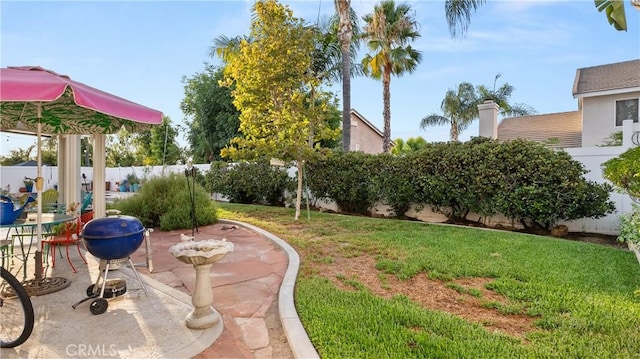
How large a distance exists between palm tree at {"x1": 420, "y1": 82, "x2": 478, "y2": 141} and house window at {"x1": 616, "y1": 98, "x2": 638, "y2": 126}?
9.82 meters

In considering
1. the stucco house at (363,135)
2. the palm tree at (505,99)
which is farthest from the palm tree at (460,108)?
the stucco house at (363,135)

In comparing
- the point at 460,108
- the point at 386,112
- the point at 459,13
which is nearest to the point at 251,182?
the point at 386,112

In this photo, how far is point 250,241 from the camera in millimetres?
6645

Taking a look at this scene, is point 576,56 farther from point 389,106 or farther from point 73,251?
point 73,251

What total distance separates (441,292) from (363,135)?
71.9 feet

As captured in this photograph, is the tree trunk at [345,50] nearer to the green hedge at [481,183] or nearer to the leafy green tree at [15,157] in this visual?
the green hedge at [481,183]

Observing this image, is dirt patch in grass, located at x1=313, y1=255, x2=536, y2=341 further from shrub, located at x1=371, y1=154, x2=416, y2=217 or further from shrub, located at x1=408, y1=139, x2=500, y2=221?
shrub, located at x1=371, y1=154, x2=416, y2=217

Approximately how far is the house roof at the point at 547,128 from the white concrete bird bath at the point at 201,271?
51.9 feet

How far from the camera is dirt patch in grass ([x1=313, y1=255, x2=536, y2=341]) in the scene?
124 inches

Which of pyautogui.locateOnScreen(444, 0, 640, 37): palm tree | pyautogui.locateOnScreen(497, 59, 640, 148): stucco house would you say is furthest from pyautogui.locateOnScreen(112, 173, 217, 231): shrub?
pyautogui.locateOnScreen(497, 59, 640, 148): stucco house

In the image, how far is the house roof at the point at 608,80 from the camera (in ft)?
42.2

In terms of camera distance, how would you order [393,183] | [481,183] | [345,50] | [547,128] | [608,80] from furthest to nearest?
[547,128]
[608,80]
[345,50]
[393,183]
[481,183]

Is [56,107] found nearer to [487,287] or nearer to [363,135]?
[487,287]

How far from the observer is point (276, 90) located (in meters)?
9.33
